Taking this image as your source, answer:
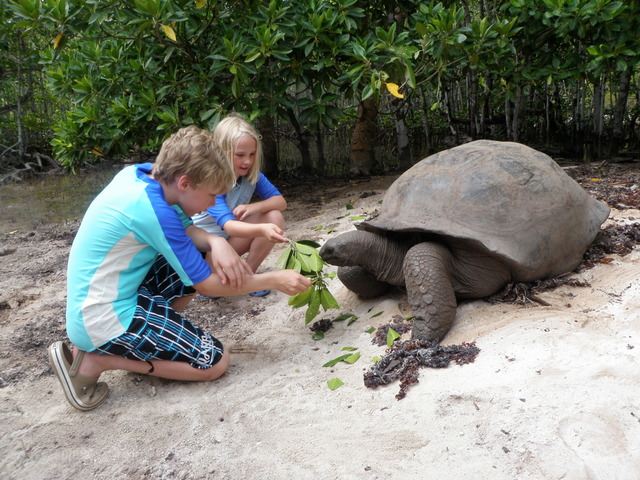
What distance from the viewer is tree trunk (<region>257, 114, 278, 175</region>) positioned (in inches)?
272

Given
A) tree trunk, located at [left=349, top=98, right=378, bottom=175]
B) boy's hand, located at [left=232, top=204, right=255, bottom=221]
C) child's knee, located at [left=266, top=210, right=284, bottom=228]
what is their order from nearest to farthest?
boy's hand, located at [left=232, top=204, right=255, bottom=221] → child's knee, located at [left=266, top=210, right=284, bottom=228] → tree trunk, located at [left=349, top=98, right=378, bottom=175]

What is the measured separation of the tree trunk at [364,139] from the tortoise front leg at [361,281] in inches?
161

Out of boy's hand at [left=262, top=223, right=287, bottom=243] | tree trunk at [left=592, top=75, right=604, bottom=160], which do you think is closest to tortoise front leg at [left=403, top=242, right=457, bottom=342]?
boy's hand at [left=262, top=223, right=287, bottom=243]

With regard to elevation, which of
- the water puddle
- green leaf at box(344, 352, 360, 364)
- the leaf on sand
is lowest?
the leaf on sand

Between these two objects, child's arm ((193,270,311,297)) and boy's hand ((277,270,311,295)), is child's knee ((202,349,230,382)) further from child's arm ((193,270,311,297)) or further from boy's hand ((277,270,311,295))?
boy's hand ((277,270,311,295))

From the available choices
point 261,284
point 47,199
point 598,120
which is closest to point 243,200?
point 261,284

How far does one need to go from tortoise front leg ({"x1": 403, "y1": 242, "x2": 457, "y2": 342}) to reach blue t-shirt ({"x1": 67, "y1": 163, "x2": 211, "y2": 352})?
102 cm

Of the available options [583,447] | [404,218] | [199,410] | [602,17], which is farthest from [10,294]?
[602,17]

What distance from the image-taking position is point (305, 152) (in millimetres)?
7992

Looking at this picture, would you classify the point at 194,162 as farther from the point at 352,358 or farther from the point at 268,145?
the point at 268,145

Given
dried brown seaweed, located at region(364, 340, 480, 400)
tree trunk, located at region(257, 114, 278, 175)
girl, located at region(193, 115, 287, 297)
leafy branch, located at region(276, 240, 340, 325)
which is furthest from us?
tree trunk, located at region(257, 114, 278, 175)

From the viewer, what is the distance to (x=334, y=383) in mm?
2230

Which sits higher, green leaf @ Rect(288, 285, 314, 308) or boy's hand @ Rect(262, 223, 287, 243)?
boy's hand @ Rect(262, 223, 287, 243)

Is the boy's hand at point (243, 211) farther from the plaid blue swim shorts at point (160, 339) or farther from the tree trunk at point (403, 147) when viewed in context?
the tree trunk at point (403, 147)
